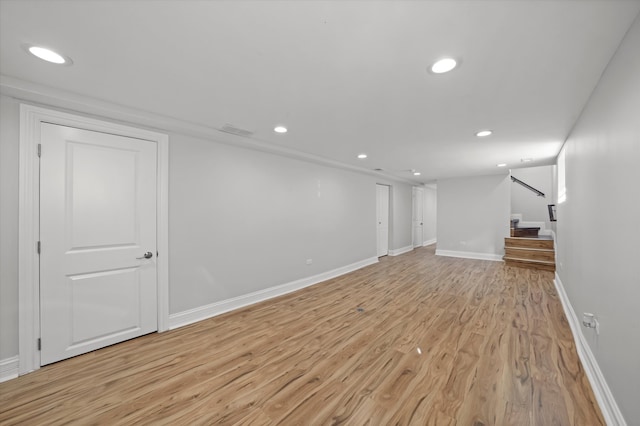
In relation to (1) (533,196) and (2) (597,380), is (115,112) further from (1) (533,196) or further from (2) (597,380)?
(1) (533,196)

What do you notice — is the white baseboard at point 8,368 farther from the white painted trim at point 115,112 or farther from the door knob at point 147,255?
the white painted trim at point 115,112

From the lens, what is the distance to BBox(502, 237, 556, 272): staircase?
5.54 m

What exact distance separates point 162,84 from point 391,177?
5.91 metres

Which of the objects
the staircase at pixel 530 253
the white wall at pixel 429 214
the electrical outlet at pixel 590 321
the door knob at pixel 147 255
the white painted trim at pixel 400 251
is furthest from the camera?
the white wall at pixel 429 214

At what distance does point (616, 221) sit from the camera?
5.02 ft

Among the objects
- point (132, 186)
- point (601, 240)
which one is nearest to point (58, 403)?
point (132, 186)

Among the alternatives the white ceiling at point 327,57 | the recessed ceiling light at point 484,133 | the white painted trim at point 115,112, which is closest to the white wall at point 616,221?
the white ceiling at point 327,57

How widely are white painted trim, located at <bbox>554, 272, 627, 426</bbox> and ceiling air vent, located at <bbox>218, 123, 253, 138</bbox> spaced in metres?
3.87

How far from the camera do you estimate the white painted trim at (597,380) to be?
1492 millimetres

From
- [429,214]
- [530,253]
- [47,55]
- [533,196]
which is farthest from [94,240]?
[533,196]

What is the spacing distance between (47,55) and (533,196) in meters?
11.3

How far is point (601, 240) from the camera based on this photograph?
1828mm

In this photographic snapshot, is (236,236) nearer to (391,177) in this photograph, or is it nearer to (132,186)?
(132,186)

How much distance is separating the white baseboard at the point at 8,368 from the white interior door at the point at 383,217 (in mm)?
6544
